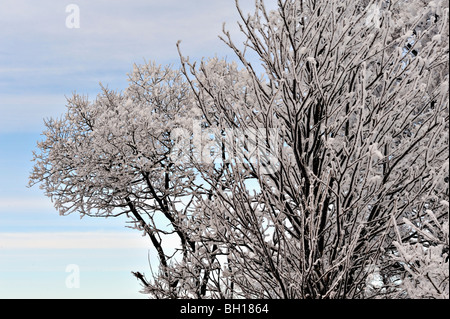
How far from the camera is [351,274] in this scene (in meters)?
5.60

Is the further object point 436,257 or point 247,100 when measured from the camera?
point 247,100

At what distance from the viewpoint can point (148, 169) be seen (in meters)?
12.4

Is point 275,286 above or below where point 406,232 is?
below

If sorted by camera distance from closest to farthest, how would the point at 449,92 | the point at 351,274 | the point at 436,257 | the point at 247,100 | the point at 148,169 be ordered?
1. the point at 436,257
2. the point at 449,92
3. the point at 351,274
4. the point at 247,100
5. the point at 148,169

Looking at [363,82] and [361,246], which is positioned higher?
[363,82]
